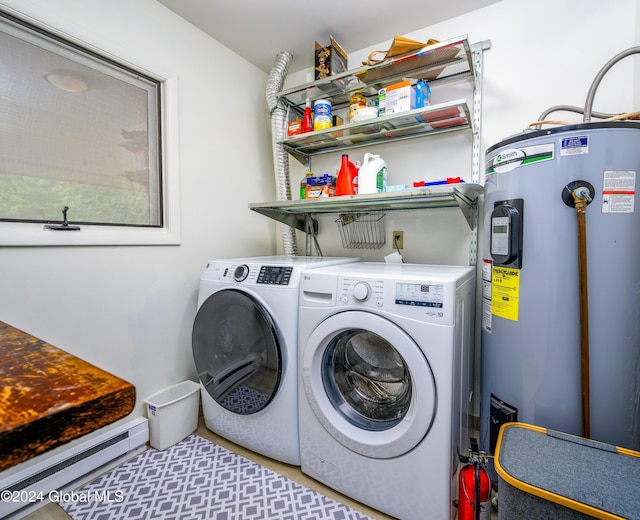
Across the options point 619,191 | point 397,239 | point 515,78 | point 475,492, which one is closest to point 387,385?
point 475,492

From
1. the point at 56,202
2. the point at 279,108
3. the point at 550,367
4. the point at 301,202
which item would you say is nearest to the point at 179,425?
the point at 56,202

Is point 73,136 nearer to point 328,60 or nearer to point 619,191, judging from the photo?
point 328,60

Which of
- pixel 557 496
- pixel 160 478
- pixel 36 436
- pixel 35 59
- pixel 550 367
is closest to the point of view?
pixel 36 436

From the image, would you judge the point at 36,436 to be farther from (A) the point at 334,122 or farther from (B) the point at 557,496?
(A) the point at 334,122

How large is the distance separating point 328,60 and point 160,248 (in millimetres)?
1503

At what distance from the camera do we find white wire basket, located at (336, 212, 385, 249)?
2175 millimetres

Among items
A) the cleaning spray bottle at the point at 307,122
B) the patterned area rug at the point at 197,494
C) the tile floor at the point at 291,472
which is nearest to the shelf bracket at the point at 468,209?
the cleaning spray bottle at the point at 307,122

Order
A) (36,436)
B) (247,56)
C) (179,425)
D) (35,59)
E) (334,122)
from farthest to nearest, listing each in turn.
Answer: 1. (247,56)
2. (334,122)
3. (179,425)
4. (35,59)
5. (36,436)

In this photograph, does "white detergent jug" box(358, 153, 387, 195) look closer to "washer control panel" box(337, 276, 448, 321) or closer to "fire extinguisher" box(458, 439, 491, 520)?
"washer control panel" box(337, 276, 448, 321)

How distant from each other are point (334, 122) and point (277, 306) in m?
1.32

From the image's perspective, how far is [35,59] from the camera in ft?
4.54

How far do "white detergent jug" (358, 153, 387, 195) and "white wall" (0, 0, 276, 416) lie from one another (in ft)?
3.09

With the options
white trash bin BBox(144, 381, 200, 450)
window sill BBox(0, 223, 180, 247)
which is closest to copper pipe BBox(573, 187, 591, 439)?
white trash bin BBox(144, 381, 200, 450)

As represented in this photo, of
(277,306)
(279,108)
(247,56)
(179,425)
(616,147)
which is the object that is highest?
(247,56)
